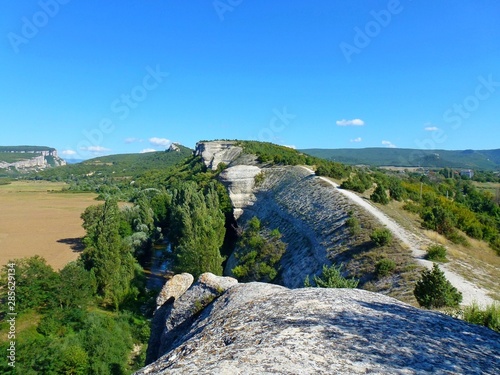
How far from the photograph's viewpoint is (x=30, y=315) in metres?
23.2

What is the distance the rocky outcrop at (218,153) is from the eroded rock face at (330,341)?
6584 centimetres

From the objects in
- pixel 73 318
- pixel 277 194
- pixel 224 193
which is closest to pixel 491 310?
pixel 73 318

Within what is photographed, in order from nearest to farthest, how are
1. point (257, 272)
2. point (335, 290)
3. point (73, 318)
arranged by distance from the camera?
point (335, 290) → point (73, 318) → point (257, 272)

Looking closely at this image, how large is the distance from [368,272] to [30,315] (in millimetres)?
22061

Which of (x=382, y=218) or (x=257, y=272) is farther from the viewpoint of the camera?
(x=257, y=272)

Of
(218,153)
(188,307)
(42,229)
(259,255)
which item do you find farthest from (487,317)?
(218,153)

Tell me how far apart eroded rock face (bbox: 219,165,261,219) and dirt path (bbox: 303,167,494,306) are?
48.6 ft

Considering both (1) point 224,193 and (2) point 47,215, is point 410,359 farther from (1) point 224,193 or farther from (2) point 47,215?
(2) point 47,215

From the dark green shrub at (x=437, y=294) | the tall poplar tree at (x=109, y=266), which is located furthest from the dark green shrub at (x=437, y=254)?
the tall poplar tree at (x=109, y=266)

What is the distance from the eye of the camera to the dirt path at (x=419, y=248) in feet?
45.7

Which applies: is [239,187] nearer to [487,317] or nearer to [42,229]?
[487,317]

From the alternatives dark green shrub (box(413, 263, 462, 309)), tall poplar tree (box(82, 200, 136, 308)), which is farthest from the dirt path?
tall poplar tree (box(82, 200, 136, 308))

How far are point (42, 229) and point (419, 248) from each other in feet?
203

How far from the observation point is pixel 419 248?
19.5 m
